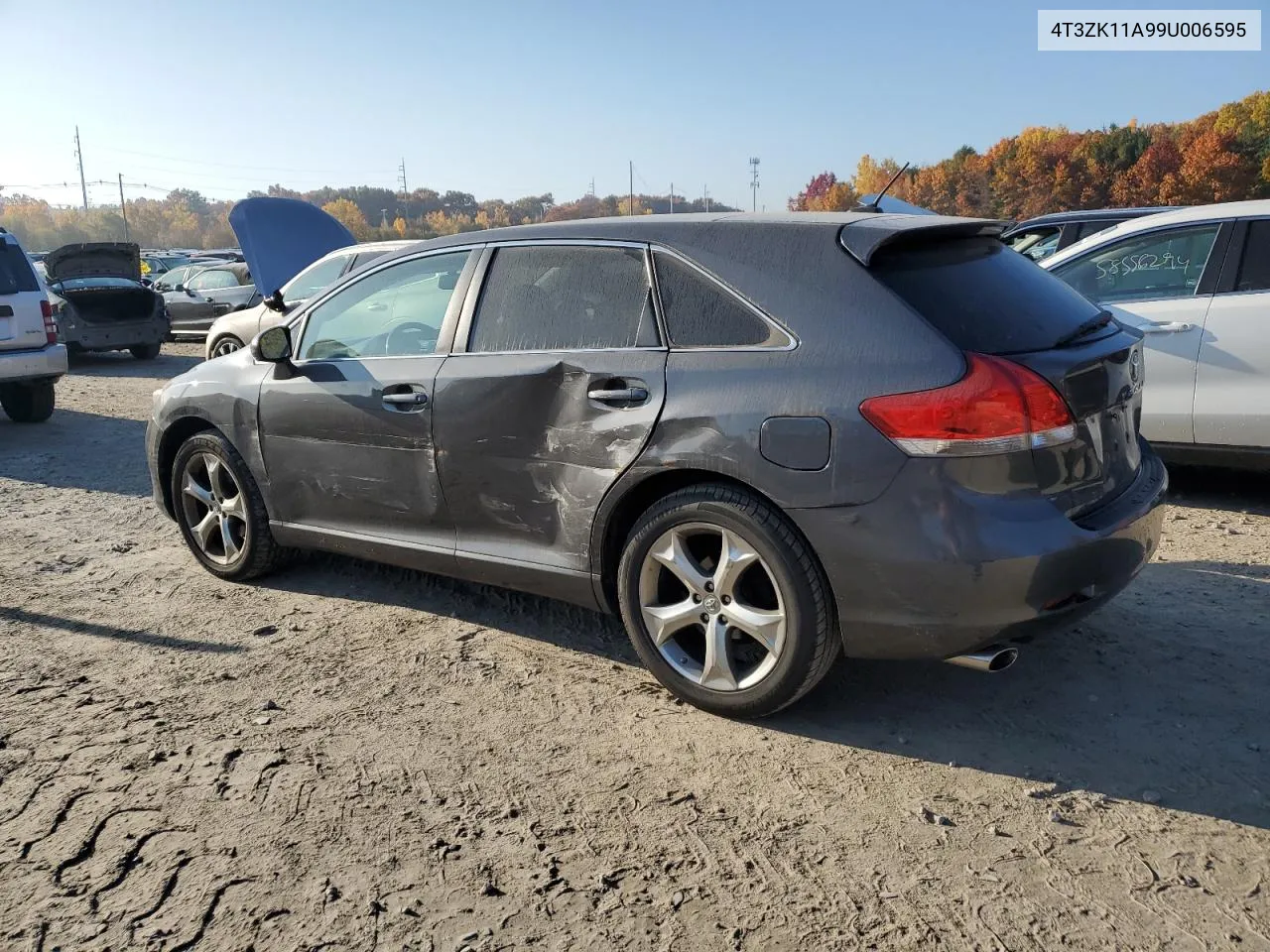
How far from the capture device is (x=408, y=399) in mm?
4258

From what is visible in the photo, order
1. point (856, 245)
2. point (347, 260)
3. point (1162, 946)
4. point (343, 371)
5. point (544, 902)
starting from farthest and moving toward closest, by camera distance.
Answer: point (347, 260) → point (343, 371) → point (856, 245) → point (544, 902) → point (1162, 946)

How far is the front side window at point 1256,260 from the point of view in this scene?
228 inches

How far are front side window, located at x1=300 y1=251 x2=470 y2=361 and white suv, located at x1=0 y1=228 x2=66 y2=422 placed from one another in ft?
20.8

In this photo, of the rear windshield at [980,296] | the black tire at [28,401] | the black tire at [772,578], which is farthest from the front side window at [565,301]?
the black tire at [28,401]

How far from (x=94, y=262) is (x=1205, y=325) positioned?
583 inches

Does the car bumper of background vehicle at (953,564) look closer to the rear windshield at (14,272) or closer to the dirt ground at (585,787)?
Answer: the dirt ground at (585,787)

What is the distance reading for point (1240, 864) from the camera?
270cm

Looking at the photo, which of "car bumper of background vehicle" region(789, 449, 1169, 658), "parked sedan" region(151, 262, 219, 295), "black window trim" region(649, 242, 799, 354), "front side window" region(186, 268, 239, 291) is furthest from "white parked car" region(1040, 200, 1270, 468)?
"parked sedan" region(151, 262, 219, 295)

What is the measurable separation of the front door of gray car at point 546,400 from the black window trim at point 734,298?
0.14 feet

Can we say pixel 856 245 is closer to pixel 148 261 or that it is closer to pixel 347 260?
pixel 347 260

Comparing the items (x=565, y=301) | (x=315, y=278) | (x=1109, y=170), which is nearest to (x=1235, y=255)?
(x=565, y=301)

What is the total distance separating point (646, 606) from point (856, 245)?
1.39 meters

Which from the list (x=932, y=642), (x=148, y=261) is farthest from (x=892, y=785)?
(x=148, y=261)

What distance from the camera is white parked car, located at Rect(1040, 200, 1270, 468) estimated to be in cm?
575
